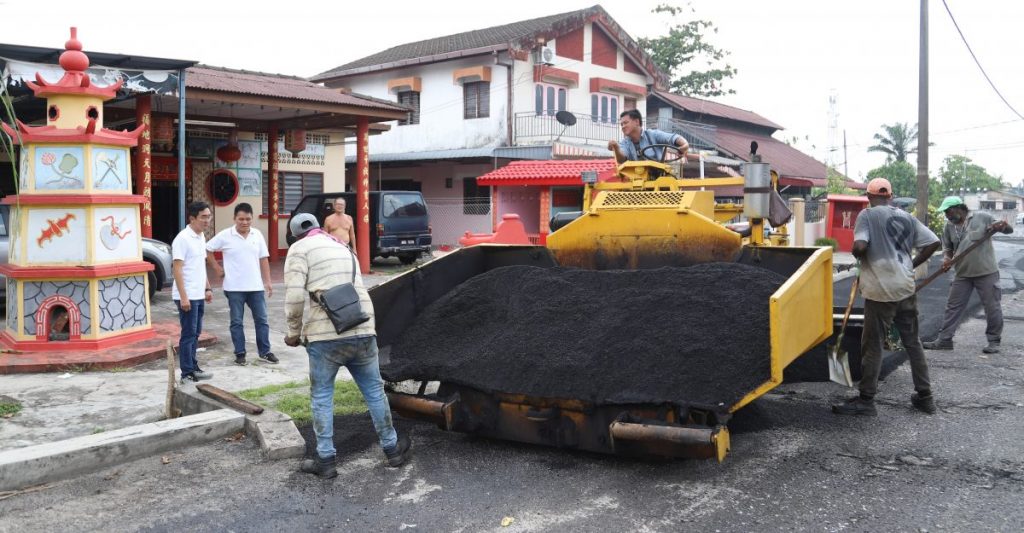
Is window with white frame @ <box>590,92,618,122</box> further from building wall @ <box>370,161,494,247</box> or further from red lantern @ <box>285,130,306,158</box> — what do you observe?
red lantern @ <box>285,130,306,158</box>

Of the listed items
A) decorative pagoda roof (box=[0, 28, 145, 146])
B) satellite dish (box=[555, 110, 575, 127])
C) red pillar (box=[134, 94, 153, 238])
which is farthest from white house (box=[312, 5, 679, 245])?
decorative pagoda roof (box=[0, 28, 145, 146])

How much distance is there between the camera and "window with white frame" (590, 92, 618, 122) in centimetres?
2559

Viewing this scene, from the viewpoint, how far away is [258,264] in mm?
7621

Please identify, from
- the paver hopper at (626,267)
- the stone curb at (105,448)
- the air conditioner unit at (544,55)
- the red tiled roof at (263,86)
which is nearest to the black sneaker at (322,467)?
the paver hopper at (626,267)

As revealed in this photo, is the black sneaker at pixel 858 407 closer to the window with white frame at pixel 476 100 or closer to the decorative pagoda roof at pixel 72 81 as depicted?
the decorative pagoda roof at pixel 72 81

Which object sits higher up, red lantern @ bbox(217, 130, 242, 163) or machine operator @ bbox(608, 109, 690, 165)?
red lantern @ bbox(217, 130, 242, 163)

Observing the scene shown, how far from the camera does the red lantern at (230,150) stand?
55.6 feet

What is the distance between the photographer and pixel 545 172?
2056 cm

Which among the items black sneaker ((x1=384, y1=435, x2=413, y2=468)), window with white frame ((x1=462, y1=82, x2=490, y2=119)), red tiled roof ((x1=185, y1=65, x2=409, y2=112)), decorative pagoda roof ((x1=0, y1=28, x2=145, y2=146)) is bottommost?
black sneaker ((x1=384, y1=435, x2=413, y2=468))

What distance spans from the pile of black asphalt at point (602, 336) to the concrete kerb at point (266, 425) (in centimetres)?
68

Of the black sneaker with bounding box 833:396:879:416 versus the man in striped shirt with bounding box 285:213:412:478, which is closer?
the man in striped shirt with bounding box 285:213:412:478

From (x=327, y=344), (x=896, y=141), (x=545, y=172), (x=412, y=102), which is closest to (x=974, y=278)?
(x=327, y=344)

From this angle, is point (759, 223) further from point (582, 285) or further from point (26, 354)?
point (26, 354)

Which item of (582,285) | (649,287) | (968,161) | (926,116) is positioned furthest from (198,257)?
(968,161)
